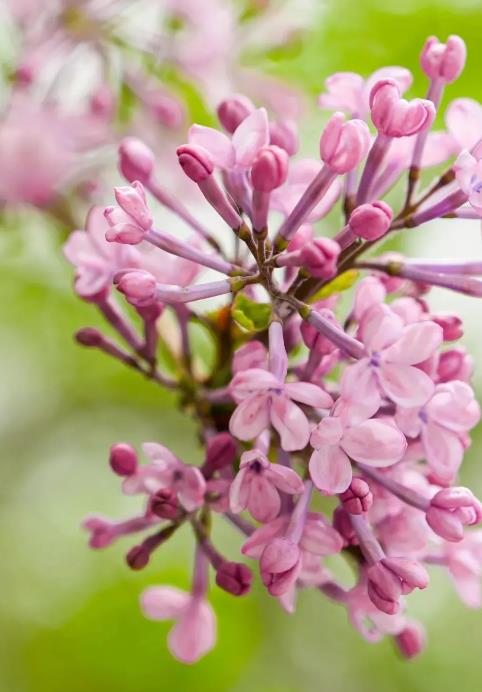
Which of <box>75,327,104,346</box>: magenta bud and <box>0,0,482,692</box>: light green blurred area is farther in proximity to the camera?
<box>0,0,482,692</box>: light green blurred area

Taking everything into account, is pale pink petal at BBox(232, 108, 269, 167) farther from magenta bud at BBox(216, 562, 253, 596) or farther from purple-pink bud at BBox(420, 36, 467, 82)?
magenta bud at BBox(216, 562, 253, 596)

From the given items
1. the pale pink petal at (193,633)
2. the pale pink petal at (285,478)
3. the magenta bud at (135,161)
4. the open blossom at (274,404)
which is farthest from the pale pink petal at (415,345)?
the pale pink petal at (193,633)

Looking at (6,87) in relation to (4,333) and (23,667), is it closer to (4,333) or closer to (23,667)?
(4,333)

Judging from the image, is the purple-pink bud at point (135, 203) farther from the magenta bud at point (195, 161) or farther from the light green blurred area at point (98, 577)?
the light green blurred area at point (98, 577)

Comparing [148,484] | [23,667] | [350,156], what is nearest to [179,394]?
[148,484]

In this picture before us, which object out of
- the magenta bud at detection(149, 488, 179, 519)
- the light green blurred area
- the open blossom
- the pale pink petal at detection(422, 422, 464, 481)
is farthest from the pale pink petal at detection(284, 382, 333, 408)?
the light green blurred area

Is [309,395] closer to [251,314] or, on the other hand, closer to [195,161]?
[251,314]

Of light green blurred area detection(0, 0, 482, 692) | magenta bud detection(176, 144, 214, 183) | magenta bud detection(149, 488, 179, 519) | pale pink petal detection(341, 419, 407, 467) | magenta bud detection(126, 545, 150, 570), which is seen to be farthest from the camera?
light green blurred area detection(0, 0, 482, 692)

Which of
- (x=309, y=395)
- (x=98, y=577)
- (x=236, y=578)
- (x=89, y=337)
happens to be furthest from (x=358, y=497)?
(x=98, y=577)
